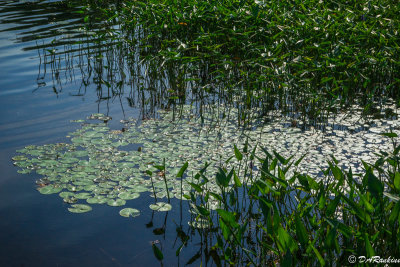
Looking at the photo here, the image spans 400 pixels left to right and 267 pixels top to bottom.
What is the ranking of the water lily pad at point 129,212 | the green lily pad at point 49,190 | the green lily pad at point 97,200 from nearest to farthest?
the water lily pad at point 129,212
the green lily pad at point 97,200
the green lily pad at point 49,190

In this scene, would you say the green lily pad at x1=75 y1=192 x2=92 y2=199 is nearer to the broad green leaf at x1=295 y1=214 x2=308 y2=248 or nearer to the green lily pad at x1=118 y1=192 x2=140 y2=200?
the green lily pad at x1=118 y1=192 x2=140 y2=200

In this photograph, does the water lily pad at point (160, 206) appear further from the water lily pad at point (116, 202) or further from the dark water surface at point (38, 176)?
the water lily pad at point (116, 202)

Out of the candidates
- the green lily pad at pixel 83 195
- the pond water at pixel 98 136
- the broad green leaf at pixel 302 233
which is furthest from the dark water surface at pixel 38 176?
the broad green leaf at pixel 302 233

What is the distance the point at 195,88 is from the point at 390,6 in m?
2.47

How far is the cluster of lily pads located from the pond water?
0.7 inches

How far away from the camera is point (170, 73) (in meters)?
4.88

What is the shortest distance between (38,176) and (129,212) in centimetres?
83

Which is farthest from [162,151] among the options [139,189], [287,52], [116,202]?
[287,52]

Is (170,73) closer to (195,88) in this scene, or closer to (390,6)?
(195,88)

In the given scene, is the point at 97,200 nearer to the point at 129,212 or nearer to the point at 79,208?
the point at 79,208

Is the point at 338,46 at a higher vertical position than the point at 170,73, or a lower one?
higher

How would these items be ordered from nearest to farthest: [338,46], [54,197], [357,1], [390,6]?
[54,197] < [338,46] < [390,6] < [357,1]

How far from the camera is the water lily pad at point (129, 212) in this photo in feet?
9.02

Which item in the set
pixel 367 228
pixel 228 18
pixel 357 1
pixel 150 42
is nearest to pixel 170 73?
pixel 228 18
